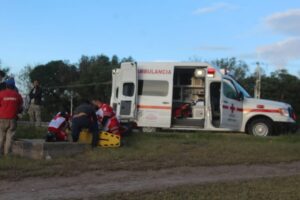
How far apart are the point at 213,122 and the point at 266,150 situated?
20.3 feet

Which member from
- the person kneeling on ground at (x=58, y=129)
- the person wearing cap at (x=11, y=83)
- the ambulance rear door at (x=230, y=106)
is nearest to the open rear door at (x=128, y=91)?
the ambulance rear door at (x=230, y=106)

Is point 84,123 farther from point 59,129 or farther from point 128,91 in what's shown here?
point 128,91

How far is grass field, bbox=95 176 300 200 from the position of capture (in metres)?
8.37

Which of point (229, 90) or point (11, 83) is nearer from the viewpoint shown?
point (11, 83)

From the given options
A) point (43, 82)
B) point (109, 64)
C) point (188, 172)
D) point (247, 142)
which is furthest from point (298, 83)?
point (188, 172)

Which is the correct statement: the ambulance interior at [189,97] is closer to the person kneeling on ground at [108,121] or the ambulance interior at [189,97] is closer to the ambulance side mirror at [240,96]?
the ambulance side mirror at [240,96]

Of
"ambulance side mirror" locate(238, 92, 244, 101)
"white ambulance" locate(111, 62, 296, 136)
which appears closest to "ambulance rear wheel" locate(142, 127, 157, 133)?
"white ambulance" locate(111, 62, 296, 136)

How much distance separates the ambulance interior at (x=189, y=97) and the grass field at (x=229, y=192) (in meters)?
10.7

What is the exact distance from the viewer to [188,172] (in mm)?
11242

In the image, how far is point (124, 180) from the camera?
10.2 m

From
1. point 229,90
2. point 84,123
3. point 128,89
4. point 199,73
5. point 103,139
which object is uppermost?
point 199,73

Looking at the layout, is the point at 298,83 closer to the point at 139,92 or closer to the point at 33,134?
the point at 139,92

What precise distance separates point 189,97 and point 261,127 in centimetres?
300

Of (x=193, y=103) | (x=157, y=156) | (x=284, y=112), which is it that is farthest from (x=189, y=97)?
(x=157, y=156)
